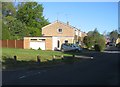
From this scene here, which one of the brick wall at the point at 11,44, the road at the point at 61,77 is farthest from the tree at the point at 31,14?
the road at the point at 61,77

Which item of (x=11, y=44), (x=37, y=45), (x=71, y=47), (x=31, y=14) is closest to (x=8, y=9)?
(x=31, y=14)

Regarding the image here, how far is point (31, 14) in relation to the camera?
344 ft

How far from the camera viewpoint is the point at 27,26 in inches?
4141

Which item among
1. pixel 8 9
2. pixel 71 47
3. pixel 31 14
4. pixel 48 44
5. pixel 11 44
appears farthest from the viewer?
pixel 31 14

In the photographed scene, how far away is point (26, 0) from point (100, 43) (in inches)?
1175

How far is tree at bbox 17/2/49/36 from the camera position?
10331 centimetres

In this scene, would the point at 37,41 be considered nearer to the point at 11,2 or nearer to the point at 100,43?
the point at 100,43

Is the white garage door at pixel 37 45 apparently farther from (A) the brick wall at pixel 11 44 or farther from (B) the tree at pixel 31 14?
(B) the tree at pixel 31 14

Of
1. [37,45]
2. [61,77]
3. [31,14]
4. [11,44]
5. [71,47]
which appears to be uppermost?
[31,14]

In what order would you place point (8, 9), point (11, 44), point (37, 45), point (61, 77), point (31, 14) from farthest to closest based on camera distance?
point (31, 14) → point (8, 9) → point (37, 45) → point (11, 44) → point (61, 77)

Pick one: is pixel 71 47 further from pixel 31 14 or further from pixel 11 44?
Answer: pixel 31 14

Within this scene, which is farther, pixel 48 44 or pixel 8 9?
pixel 8 9

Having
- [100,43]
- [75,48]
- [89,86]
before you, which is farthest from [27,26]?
[89,86]

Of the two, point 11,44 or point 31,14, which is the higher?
point 31,14
